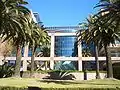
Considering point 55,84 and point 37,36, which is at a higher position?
point 37,36

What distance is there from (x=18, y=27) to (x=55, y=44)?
187 ft

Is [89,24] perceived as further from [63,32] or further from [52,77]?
[63,32]

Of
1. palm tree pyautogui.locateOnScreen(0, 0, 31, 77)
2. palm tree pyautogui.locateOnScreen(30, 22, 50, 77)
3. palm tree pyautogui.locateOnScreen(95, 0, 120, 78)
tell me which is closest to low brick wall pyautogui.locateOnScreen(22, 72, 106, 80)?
palm tree pyautogui.locateOnScreen(30, 22, 50, 77)

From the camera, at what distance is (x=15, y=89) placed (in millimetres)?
18859

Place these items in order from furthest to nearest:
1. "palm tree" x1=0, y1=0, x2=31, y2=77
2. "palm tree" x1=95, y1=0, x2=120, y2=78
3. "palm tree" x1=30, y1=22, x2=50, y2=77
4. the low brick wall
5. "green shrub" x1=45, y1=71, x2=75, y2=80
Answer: "green shrub" x1=45, y1=71, x2=75, y2=80 → the low brick wall → "palm tree" x1=30, y1=22, x2=50, y2=77 → "palm tree" x1=95, y1=0, x2=120, y2=78 → "palm tree" x1=0, y1=0, x2=31, y2=77

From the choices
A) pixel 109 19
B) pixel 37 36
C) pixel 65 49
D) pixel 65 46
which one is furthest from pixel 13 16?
pixel 65 46

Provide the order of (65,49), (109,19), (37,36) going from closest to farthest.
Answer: (109,19) < (37,36) < (65,49)

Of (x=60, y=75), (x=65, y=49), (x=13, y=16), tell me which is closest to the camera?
(x=13, y=16)

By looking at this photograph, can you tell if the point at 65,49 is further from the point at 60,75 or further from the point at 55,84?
the point at 55,84

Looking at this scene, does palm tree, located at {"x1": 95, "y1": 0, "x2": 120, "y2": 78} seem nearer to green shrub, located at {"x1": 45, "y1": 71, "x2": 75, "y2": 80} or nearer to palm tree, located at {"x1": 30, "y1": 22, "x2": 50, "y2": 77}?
palm tree, located at {"x1": 30, "y1": 22, "x2": 50, "y2": 77}

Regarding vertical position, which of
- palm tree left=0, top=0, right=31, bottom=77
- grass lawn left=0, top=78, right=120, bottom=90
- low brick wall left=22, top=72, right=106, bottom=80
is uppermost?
palm tree left=0, top=0, right=31, bottom=77

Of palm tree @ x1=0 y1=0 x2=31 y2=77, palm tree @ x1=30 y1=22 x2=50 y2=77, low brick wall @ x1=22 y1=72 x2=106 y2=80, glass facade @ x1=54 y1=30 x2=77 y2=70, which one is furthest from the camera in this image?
glass facade @ x1=54 y1=30 x2=77 y2=70

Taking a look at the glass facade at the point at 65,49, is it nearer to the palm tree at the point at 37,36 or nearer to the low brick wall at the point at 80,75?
the low brick wall at the point at 80,75

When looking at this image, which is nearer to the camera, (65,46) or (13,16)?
(13,16)
